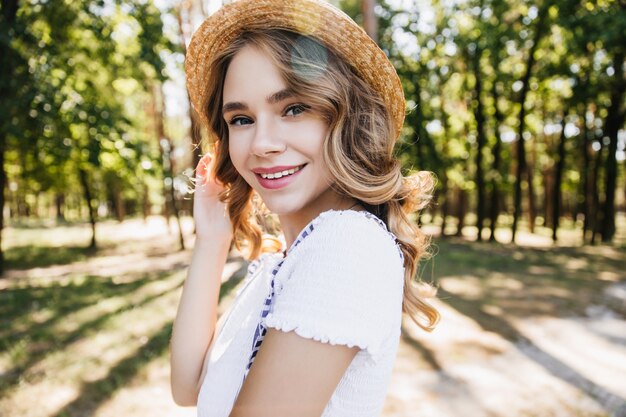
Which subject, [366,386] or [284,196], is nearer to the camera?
[366,386]

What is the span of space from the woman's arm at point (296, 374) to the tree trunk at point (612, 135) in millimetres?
18590

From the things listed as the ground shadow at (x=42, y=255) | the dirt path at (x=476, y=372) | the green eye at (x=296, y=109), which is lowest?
the ground shadow at (x=42, y=255)

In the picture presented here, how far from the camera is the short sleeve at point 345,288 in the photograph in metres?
0.98

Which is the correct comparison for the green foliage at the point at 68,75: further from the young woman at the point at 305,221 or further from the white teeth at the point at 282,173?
the white teeth at the point at 282,173

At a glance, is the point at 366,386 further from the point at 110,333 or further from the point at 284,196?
the point at 110,333

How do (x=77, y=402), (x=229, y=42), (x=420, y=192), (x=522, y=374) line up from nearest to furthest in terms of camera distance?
1. (x=229, y=42)
2. (x=420, y=192)
3. (x=77, y=402)
4. (x=522, y=374)

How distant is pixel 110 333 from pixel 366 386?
636cm

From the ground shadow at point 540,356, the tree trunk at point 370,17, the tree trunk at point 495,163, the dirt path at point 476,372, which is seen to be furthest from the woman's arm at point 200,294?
the tree trunk at point 495,163

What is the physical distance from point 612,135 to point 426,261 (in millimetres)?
12657

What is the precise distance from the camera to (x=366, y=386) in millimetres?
1164

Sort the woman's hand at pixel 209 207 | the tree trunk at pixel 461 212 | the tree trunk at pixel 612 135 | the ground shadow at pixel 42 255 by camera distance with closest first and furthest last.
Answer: the woman's hand at pixel 209 207 < the ground shadow at pixel 42 255 < the tree trunk at pixel 612 135 < the tree trunk at pixel 461 212

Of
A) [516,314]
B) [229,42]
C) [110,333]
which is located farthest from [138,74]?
[229,42]

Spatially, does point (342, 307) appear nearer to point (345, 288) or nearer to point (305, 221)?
point (345, 288)

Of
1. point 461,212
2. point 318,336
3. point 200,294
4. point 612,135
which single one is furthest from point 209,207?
point 461,212
